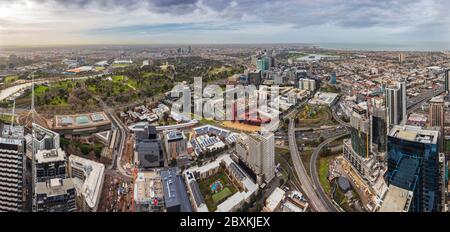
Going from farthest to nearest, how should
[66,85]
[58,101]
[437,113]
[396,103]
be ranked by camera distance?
1. [66,85]
2. [58,101]
3. [396,103]
4. [437,113]

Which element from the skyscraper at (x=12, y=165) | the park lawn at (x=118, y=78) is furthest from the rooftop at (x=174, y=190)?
the park lawn at (x=118, y=78)

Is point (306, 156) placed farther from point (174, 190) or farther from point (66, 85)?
point (66, 85)

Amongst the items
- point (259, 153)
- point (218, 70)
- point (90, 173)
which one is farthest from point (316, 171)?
point (218, 70)

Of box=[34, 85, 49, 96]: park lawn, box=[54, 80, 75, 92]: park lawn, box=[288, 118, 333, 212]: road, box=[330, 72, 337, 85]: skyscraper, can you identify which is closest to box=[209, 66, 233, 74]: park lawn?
box=[288, 118, 333, 212]: road

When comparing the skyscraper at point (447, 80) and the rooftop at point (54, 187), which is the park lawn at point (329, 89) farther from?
the rooftop at point (54, 187)

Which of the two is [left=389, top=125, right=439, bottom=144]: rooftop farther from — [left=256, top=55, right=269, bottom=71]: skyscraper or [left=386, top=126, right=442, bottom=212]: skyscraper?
[left=256, top=55, right=269, bottom=71]: skyscraper

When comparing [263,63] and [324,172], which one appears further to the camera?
[263,63]
